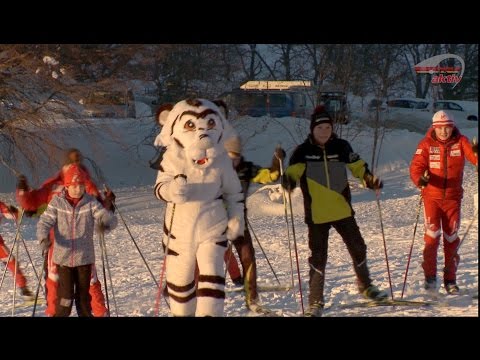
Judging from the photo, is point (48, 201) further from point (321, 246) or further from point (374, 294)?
point (374, 294)

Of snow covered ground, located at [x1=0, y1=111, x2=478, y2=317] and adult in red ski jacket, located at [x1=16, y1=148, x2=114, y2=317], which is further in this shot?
snow covered ground, located at [x1=0, y1=111, x2=478, y2=317]

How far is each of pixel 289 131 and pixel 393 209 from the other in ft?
8.26

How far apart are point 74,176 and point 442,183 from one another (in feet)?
7.92

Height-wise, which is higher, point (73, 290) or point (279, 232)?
point (73, 290)

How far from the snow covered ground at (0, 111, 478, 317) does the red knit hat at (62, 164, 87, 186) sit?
43.1 inches

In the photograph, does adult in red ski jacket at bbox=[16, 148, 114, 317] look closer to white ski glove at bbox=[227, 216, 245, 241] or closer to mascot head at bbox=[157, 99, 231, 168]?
mascot head at bbox=[157, 99, 231, 168]

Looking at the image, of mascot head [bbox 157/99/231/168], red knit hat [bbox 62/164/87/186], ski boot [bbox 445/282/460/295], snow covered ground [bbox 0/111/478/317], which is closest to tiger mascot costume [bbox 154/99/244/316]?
mascot head [bbox 157/99/231/168]

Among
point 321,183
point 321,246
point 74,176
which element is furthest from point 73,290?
point 321,183

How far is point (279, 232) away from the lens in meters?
8.95

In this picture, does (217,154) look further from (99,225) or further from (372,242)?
(372,242)

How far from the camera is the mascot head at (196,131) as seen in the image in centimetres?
445

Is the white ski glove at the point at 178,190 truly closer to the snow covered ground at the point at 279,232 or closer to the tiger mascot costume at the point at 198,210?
the tiger mascot costume at the point at 198,210

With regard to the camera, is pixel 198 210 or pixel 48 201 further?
pixel 48 201

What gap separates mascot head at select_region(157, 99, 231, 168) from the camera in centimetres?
445
